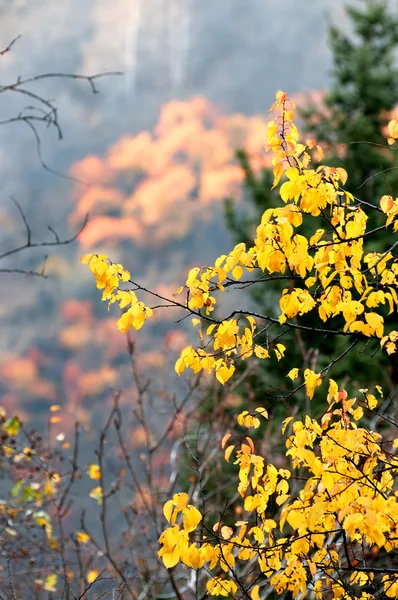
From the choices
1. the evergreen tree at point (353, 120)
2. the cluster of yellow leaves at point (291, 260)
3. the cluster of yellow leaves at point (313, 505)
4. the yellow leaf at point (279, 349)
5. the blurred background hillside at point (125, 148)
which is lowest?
the cluster of yellow leaves at point (313, 505)

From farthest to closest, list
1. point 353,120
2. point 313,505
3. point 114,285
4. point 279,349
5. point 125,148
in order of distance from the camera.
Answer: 1. point 125,148
2. point 353,120
3. point 279,349
4. point 114,285
5. point 313,505

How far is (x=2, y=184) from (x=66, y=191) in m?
2.16

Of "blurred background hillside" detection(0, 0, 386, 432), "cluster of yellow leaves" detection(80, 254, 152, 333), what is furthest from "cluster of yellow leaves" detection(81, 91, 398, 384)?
"blurred background hillside" detection(0, 0, 386, 432)

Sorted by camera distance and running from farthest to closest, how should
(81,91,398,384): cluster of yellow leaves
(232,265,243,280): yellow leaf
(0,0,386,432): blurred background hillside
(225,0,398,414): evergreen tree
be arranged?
(0,0,386,432): blurred background hillside, (225,0,398,414): evergreen tree, (232,265,243,280): yellow leaf, (81,91,398,384): cluster of yellow leaves

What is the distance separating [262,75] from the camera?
23500 millimetres

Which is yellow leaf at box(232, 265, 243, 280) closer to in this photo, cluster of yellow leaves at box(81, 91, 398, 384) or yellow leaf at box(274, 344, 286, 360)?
cluster of yellow leaves at box(81, 91, 398, 384)

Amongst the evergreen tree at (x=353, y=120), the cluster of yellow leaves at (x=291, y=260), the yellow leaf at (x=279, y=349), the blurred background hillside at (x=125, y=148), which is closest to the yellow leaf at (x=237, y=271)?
the cluster of yellow leaves at (x=291, y=260)

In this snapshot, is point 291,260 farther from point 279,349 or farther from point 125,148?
point 125,148

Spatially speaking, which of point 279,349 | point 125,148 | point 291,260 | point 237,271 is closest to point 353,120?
point 279,349

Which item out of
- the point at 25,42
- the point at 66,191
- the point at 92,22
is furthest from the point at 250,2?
the point at 66,191

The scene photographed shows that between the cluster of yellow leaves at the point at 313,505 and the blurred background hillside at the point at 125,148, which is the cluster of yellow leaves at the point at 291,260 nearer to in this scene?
the cluster of yellow leaves at the point at 313,505

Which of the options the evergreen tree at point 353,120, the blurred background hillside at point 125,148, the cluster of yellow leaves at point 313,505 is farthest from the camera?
the blurred background hillside at point 125,148

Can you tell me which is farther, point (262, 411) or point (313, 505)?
point (262, 411)

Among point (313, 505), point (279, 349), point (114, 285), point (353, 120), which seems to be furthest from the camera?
point (353, 120)
